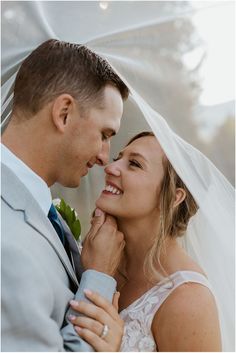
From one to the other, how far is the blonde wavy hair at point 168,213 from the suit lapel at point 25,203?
2.37 ft

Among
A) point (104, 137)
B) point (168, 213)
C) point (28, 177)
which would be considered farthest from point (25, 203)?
point (168, 213)

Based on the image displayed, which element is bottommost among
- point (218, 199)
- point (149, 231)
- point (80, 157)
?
point (149, 231)

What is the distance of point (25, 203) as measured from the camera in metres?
1.82

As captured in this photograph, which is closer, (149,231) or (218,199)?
(218,199)

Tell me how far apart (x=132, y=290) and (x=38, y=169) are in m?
0.81

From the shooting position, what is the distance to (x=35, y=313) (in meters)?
1.57

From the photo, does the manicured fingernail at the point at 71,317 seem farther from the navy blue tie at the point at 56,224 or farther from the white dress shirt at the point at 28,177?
the navy blue tie at the point at 56,224

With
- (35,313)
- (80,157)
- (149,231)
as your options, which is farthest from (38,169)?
(149,231)

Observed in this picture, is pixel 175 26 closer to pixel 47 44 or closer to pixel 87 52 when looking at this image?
pixel 87 52

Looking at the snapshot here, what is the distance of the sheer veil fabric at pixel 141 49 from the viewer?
2018 mm

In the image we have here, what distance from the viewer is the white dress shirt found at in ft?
6.29

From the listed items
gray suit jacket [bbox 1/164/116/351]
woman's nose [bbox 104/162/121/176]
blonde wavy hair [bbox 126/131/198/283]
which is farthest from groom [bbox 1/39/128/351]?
blonde wavy hair [bbox 126/131/198/283]

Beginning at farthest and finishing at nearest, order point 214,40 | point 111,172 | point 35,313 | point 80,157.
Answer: point 111,172 < point 80,157 < point 214,40 < point 35,313

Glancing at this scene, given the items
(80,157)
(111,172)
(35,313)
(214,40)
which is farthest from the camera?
(111,172)
